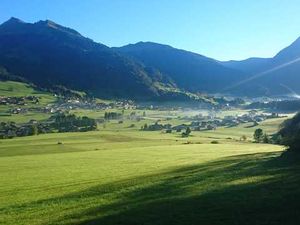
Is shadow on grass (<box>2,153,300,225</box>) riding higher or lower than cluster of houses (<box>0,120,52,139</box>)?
higher

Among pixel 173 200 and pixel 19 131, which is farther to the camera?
pixel 19 131

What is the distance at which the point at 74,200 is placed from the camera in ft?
120

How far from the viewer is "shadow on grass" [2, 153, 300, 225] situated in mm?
26359

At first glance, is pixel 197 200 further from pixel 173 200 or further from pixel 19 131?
pixel 19 131

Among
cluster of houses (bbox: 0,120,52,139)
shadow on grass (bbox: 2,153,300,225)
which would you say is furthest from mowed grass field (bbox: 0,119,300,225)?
cluster of houses (bbox: 0,120,52,139)

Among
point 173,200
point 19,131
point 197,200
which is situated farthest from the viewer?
point 19,131

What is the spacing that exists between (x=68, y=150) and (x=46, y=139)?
3432cm

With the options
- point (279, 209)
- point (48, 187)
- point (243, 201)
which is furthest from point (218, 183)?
point (48, 187)

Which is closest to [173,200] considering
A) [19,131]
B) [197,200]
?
[197,200]

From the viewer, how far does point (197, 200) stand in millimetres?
31078

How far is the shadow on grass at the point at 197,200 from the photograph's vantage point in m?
26.4

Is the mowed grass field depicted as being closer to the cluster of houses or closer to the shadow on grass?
the shadow on grass

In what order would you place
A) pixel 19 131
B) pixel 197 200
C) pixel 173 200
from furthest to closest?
pixel 19 131
pixel 173 200
pixel 197 200

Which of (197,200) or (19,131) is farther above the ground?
(197,200)
